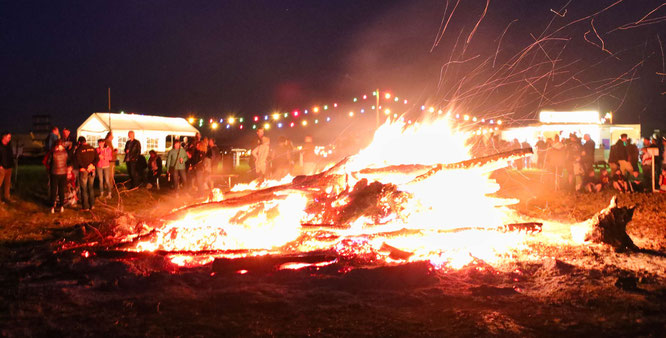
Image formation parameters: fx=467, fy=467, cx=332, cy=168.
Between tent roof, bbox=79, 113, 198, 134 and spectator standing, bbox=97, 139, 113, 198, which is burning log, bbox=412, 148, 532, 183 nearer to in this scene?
spectator standing, bbox=97, 139, 113, 198

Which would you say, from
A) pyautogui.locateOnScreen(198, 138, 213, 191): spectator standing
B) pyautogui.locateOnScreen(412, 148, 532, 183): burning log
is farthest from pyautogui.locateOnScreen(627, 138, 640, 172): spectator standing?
pyautogui.locateOnScreen(198, 138, 213, 191): spectator standing

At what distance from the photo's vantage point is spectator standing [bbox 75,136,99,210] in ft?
34.9

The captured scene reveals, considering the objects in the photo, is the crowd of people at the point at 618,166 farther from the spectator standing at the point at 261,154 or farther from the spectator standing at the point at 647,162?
the spectator standing at the point at 261,154

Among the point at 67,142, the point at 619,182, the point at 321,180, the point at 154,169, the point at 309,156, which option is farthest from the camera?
the point at 309,156

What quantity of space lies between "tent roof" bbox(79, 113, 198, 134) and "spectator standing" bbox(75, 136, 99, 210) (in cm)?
1740

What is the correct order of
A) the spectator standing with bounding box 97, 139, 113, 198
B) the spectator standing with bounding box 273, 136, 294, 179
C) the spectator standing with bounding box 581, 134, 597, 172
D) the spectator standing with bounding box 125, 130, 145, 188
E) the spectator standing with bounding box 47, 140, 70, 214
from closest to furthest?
the spectator standing with bounding box 47, 140, 70, 214 < the spectator standing with bounding box 97, 139, 113, 198 < the spectator standing with bounding box 581, 134, 597, 172 < the spectator standing with bounding box 125, 130, 145, 188 < the spectator standing with bounding box 273, 136, 294, 179

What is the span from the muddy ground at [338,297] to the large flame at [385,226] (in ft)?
2.32

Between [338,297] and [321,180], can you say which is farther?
[321,180]

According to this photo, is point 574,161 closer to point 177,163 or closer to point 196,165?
point 196,165

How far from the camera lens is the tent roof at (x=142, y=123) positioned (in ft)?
90.5

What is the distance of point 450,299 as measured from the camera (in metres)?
4.90

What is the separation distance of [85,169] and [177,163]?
132 inches

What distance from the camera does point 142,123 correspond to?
97.5 feet

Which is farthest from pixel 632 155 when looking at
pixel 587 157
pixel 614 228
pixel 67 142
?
pixel 67 142
